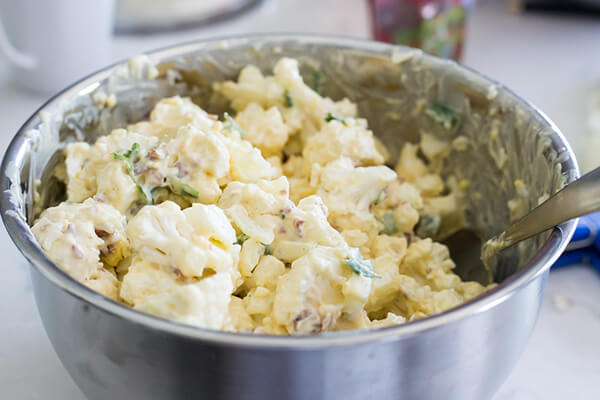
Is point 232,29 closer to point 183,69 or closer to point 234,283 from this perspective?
point 183,69

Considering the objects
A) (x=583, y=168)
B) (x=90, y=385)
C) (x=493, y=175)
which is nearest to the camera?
(x=90, y=385)

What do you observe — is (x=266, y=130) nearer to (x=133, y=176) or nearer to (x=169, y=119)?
(x=169, y=119)

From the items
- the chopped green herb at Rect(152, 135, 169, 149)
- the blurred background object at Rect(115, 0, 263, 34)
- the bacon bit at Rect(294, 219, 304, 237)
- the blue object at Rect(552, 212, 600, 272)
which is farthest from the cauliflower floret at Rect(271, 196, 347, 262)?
the blurred background object at Rect(115, 0, 263, 34)

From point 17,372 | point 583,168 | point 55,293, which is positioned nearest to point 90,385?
point 55,293

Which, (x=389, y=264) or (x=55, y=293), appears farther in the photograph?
(x=389, y=264)

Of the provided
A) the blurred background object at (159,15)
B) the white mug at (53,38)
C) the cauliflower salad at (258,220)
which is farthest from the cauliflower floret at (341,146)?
the blurred background object at (159,15)

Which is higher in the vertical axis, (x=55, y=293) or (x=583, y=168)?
(x=55, y=293)

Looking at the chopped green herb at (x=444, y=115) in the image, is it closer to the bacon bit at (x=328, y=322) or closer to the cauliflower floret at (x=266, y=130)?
the cauliflower floret at (x=266, y=130)
